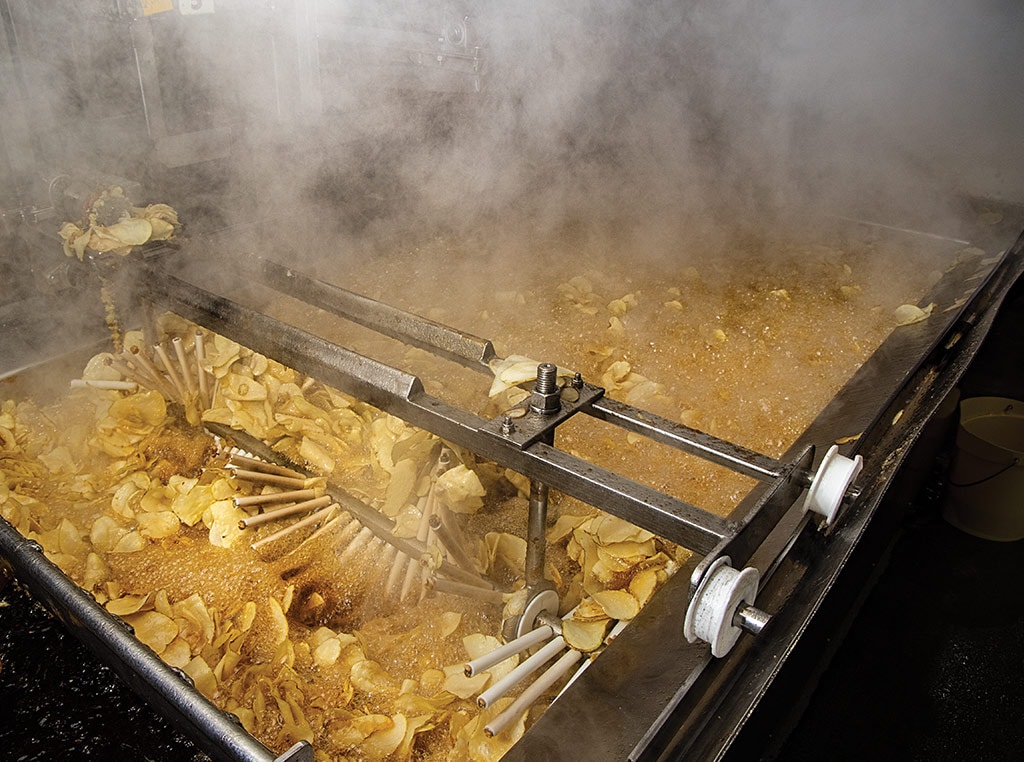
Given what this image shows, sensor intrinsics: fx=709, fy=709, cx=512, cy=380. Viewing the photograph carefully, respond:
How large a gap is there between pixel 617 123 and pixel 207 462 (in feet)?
11.6

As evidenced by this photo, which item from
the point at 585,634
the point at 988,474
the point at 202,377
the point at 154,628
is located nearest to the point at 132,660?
the point at 154,628

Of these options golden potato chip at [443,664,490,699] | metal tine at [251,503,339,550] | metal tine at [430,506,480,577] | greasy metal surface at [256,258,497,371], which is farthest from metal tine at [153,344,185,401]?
golden potato chip at [443,664,490,699]

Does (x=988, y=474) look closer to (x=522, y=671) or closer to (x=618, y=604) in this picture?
(x=618, y=604)

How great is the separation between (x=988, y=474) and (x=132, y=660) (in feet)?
11.3

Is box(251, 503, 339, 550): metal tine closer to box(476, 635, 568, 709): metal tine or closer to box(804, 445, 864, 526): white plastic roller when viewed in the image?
box(476, 635, 568, 709): metal tine

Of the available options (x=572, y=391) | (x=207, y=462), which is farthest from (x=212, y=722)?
(x=207, y=462)

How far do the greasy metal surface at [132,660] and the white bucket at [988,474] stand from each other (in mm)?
3267

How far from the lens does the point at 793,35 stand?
193 inches

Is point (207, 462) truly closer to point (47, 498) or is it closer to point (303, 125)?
point (47, 498)

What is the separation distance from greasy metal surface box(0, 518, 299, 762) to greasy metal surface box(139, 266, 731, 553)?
617 mm

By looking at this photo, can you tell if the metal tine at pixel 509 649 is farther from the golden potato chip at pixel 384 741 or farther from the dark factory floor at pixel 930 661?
the dark factory floor at pixel 930 661

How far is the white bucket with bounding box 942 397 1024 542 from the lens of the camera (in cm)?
318

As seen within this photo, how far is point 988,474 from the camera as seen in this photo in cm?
320

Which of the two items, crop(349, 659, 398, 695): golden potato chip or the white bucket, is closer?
crop(349, 659, 398, 695): golden potato chip
